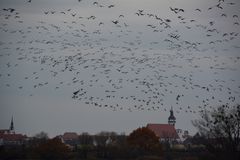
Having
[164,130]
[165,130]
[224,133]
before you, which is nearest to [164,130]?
[164,130]

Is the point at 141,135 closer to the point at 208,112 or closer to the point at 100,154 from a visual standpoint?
the point at 100,154

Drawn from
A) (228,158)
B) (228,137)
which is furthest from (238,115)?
(228,158)

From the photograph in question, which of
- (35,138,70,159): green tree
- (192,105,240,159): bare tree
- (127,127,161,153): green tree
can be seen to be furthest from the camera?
(127,127,161,153): green tree

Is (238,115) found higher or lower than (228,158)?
higher

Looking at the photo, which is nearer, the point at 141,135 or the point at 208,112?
the point at 208,112

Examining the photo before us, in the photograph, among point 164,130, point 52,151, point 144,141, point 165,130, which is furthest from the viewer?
point 165,130

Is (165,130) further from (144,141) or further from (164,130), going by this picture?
(144,141)

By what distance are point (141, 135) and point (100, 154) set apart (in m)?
27.1

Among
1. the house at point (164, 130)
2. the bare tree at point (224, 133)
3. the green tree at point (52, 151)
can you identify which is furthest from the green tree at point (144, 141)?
the house at point (164, 130)

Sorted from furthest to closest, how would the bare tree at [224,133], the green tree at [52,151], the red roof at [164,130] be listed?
the red roof at [164,130] < the green tree at [52,151] < the bare tree at [224,133]

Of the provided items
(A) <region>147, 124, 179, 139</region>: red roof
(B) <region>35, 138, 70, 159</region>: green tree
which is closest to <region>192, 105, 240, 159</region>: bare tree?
(B) <region>35, 138, 70, 159</region>: green tree

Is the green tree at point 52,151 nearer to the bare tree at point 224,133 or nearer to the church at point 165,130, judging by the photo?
the bare tree at point 224,133

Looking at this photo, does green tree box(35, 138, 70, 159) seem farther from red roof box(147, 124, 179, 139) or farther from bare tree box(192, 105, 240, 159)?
red roof box(147, 124, 179, 139)

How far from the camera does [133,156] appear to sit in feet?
268
